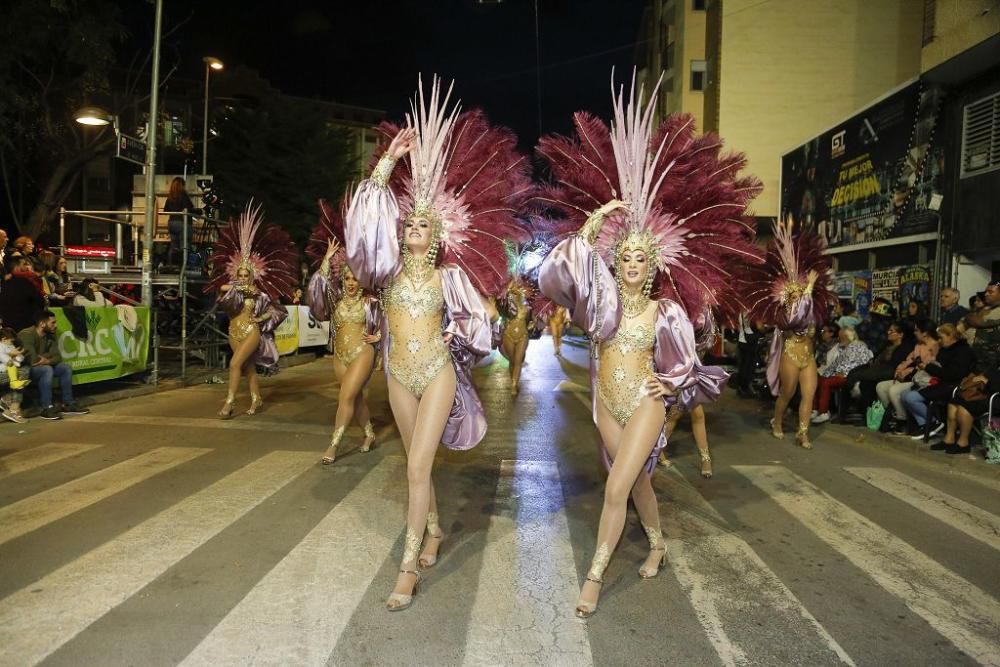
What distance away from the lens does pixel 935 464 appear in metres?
8.10

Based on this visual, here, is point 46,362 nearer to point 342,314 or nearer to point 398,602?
point 342,314

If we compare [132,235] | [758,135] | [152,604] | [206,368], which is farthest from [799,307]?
[758,135]

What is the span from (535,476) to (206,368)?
1104cm

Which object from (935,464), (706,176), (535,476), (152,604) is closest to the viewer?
(152,604)

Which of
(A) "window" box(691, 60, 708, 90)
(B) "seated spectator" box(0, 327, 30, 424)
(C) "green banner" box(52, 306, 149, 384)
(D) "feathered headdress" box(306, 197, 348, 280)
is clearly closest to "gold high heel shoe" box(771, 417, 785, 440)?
(D) "feathered headdress" box(306, 197, 348, 280)

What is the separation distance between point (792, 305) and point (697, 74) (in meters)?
25.7

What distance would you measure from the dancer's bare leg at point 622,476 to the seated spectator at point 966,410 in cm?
604

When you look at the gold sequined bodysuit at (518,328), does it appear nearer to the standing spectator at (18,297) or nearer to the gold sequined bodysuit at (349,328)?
the gold sequined bodysuit at (349,328)

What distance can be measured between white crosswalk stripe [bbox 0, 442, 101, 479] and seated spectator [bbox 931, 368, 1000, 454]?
9.53 metres

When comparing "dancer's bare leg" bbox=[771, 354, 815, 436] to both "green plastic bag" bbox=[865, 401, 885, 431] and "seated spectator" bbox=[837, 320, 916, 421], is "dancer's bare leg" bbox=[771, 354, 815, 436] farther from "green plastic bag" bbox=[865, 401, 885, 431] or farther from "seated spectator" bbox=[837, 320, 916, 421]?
"seated spectator" bbox=[837, 320, 916, 421]

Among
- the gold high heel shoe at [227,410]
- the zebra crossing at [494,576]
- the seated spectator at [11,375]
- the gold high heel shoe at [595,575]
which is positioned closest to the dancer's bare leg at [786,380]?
the zebra crossing at [494,576]

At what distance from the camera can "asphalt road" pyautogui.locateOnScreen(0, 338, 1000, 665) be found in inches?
135

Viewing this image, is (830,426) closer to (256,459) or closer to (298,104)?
(256,459)

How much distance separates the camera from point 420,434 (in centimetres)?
419
